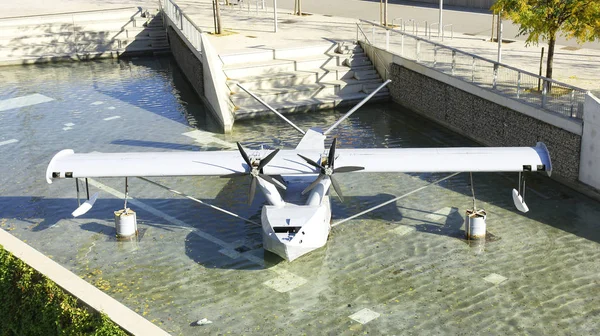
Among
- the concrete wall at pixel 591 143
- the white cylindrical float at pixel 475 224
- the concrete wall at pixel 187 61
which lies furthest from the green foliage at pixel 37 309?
the concrete wall at pixel 187 61

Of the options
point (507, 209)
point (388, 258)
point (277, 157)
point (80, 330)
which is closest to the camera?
point (80, 330)

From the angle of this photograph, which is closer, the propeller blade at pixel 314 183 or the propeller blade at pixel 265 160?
the propeller blade at pixel 314 183

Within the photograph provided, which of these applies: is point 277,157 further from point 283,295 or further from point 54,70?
point 54,70

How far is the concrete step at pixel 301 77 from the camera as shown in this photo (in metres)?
50.2

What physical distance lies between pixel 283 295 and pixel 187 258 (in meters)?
4.90

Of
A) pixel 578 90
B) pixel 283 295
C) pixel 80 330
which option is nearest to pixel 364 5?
pixel 578 90

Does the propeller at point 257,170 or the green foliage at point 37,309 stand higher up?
the propeller at point 257,170

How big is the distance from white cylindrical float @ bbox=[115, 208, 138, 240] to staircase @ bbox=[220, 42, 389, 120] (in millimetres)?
17223

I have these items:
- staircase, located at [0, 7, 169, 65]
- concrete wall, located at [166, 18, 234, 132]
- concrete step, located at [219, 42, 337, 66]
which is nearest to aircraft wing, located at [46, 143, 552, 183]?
concrete wall, located at [166, 18, 234, 132]

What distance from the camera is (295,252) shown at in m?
27.2

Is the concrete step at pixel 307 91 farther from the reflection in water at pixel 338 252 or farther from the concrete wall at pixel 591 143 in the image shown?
the concrete wall at pixel 591 143

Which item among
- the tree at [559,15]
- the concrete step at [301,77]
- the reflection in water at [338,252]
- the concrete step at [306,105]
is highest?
the tree at [559,15]

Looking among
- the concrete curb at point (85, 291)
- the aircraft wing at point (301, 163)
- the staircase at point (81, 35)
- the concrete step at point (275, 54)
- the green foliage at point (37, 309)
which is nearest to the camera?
the concrete curb at point (85, 291)

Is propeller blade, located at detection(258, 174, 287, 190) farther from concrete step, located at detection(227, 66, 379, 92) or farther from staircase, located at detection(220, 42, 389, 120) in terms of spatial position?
concrete step, located at detection(227, 66, 379, 92)
